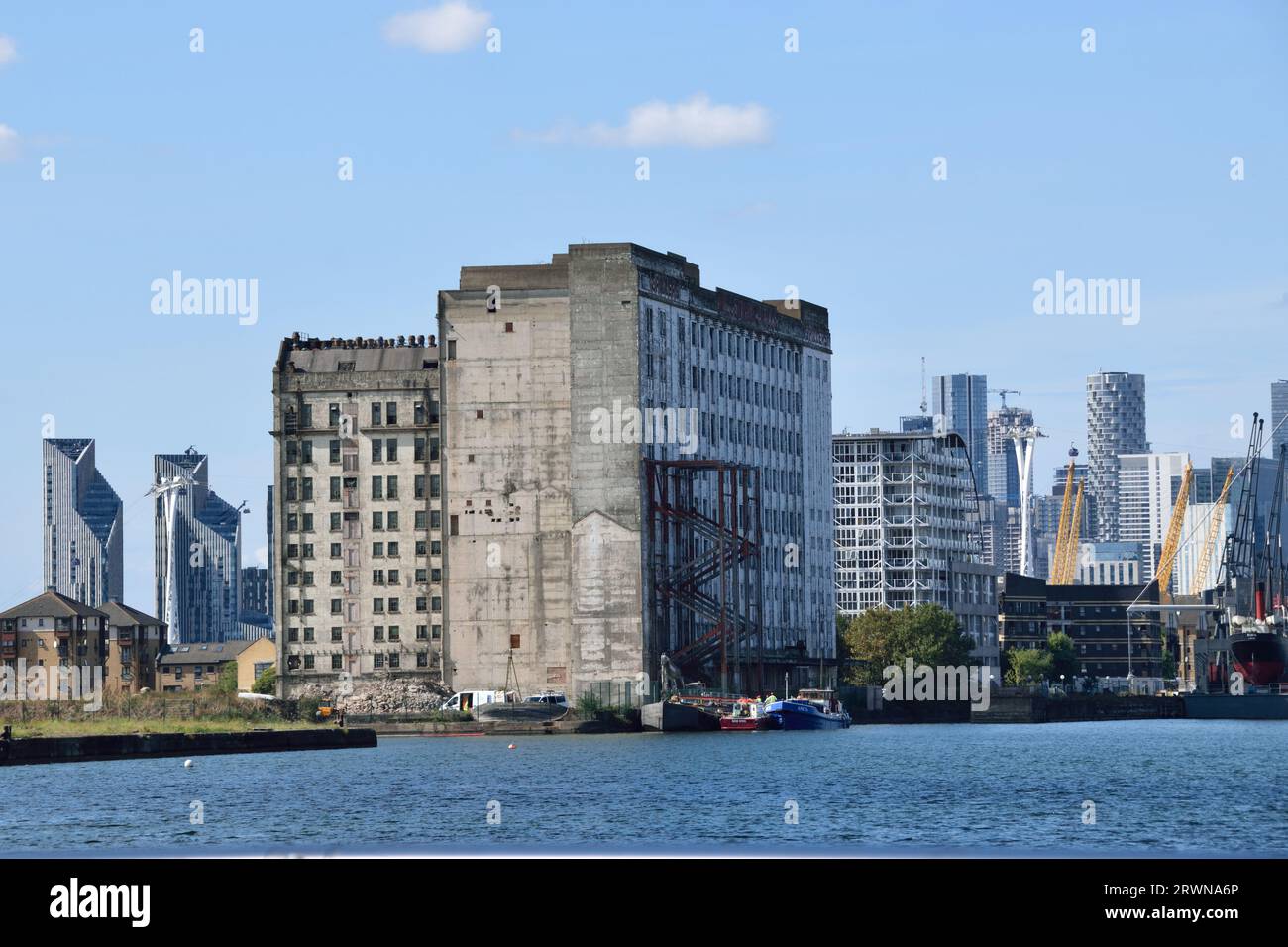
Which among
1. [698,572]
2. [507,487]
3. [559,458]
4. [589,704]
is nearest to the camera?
[589,704]

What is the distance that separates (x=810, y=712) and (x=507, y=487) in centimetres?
3319

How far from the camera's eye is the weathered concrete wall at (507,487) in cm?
18038

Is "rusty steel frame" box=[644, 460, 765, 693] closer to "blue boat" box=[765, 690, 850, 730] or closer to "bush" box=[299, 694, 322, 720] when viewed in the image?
"blue boat" box=[765, 690, 850, 730]

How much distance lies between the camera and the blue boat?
170250 millimetres

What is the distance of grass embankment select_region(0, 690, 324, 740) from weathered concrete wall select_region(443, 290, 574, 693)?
2262 cm

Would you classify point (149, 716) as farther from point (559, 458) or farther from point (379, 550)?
point (559, 458)

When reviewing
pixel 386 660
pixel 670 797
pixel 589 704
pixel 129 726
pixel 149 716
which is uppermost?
pixel 386 660

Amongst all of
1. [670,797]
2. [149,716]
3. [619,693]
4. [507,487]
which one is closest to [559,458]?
[507,487]

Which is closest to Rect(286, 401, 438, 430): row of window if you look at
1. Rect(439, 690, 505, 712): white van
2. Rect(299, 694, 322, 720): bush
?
Rect(299, 694, 322, 720): bush

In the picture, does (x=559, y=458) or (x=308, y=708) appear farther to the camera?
(x=559, y=458)

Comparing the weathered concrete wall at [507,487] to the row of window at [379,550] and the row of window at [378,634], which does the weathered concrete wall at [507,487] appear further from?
the row of window at [378,634]

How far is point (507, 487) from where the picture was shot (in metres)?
182
